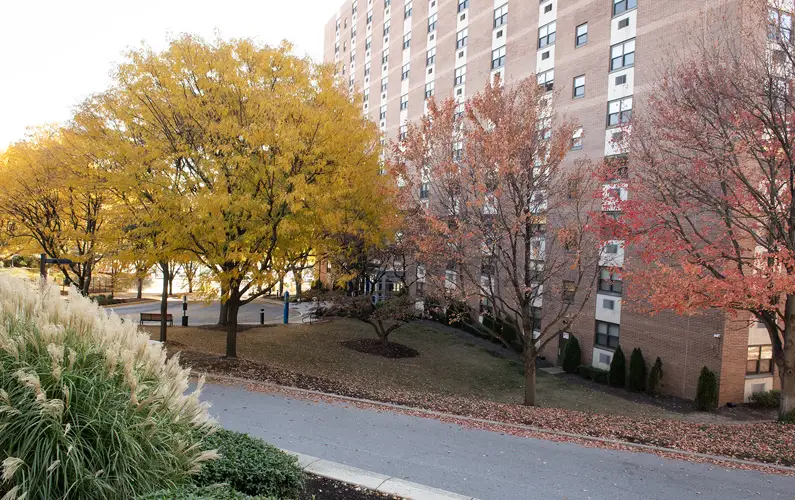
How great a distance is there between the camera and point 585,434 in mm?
9953

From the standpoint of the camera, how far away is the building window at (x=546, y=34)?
80.8 feet

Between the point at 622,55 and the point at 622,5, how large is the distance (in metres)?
2.20

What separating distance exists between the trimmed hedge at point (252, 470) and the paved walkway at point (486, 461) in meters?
2.13

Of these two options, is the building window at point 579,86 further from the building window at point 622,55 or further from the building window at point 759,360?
the building window at point 759,360

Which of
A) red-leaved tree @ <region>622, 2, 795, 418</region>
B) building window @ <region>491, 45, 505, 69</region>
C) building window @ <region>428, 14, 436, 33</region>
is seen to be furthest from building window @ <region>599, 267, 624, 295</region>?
building window @ <region>428, 14, 436, 33</region>

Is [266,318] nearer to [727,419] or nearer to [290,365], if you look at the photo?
[290,365]

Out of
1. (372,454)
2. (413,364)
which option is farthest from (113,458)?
(413,364)

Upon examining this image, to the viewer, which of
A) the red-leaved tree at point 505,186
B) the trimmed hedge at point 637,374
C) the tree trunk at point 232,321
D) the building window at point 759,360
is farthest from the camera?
the trimmed hedge at point 637,374

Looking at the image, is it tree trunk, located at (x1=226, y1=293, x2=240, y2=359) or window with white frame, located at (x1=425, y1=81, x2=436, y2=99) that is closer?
tree trunk, located at (x1=226, y1=293, x2=240, y2=359)

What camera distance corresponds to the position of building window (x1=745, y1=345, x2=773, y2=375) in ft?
60.0

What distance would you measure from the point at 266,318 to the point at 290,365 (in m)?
15.3

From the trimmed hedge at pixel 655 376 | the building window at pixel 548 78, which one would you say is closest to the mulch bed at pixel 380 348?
the trimmed hedge at pixel 655 376

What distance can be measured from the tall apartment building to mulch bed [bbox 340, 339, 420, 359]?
780 centimetres

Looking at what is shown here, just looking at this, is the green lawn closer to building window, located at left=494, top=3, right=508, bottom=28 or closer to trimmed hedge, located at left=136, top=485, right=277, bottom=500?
trimmed hedge, located at left=136, top=485, right=277, bottom=500
